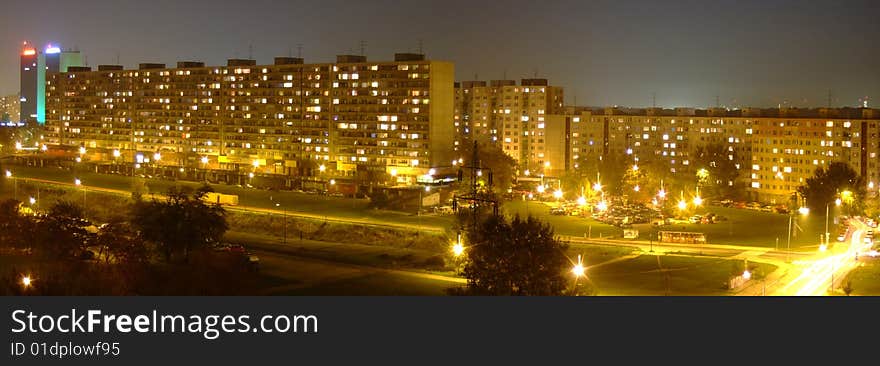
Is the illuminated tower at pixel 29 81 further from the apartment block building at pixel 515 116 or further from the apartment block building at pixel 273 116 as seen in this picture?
the apartment block building at pixel 515 116

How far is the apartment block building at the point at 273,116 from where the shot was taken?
2778 centimetres

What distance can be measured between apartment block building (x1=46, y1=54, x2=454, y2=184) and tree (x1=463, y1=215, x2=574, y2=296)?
59.1ft

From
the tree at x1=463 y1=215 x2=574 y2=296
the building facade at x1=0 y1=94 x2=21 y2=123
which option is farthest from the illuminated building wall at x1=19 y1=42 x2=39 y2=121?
the tree at x1=463 y1=215 x2=574 y2=296

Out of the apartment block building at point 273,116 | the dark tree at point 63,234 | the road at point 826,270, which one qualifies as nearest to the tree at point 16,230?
the dark tree at point 63,234

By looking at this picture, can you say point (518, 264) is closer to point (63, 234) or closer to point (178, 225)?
point (178, 225)

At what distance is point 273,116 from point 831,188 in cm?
1654

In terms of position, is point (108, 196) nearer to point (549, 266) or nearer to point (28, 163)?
point (28, 163)

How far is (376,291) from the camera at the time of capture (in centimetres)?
1187

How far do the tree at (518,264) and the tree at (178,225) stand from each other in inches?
207

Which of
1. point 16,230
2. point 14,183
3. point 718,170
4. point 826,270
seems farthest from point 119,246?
point 718,170

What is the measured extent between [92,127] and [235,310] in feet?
112

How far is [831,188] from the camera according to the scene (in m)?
22.3

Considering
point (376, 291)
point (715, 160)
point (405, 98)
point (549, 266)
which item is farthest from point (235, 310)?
point (715, 160)

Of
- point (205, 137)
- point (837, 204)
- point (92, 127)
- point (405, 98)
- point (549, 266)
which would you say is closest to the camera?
point (549, 266)
